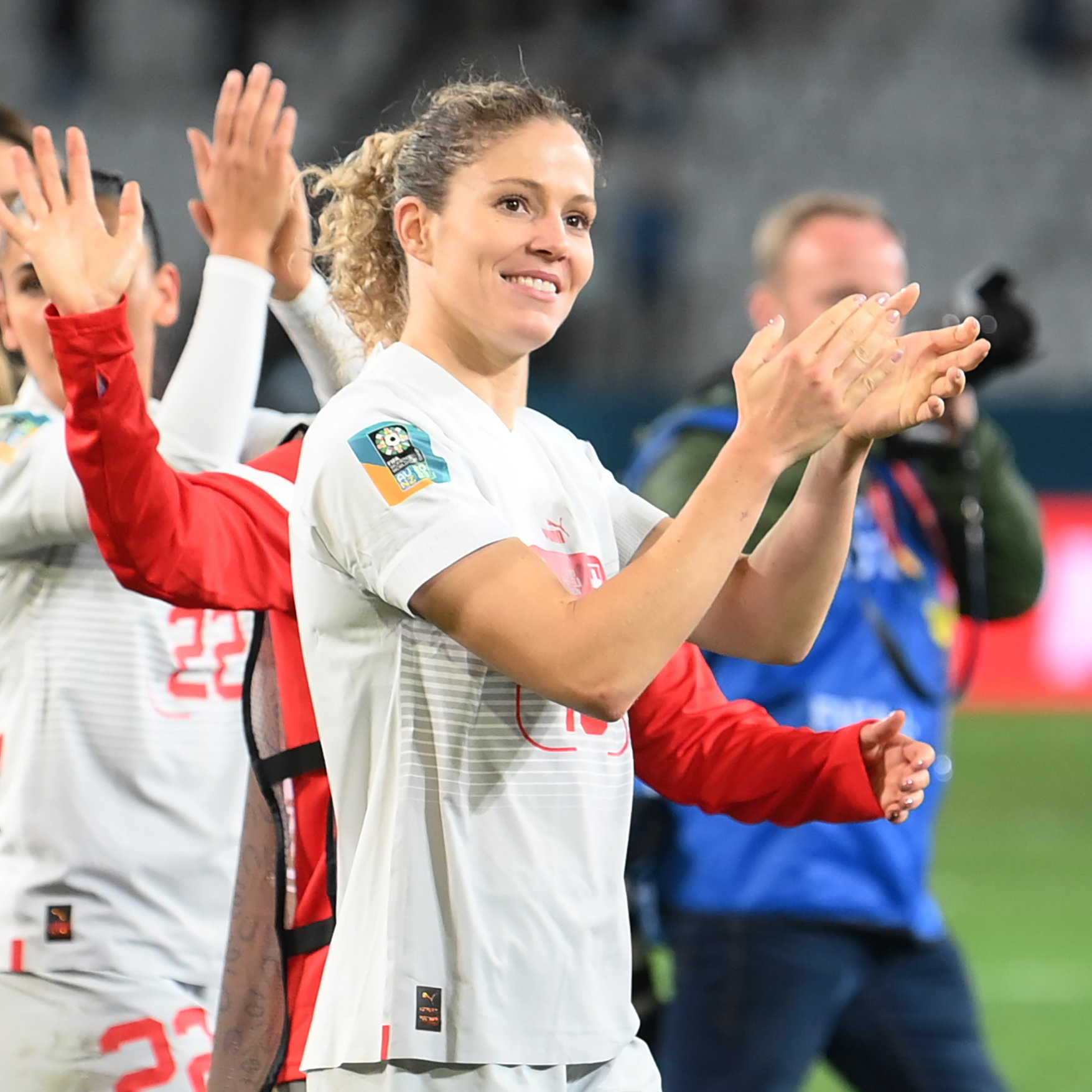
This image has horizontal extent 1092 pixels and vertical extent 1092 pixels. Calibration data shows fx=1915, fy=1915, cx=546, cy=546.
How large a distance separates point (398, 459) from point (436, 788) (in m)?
0.37

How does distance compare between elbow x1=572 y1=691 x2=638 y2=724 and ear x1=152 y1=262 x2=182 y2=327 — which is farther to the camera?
ear x1=152 y1=262 x2=182 y2=327

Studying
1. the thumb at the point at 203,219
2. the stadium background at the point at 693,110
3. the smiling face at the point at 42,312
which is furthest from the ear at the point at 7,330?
the stadium background at the point at 693,110

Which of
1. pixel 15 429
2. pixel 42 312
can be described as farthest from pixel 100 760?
pixel 42 312

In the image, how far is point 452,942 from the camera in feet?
7.01

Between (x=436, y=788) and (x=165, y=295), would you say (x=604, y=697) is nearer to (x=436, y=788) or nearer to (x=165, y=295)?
(x=436, y=788)

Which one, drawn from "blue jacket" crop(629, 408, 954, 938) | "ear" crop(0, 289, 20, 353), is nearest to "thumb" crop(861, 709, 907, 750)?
"blue jacket" crop(629, 408, 954, 938)

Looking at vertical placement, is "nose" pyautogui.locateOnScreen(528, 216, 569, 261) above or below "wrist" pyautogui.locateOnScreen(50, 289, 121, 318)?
above

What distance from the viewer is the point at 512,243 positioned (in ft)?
7.45

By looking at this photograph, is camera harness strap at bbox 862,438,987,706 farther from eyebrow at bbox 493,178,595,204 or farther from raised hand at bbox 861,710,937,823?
eyebrow at bbox 493,178,595,204

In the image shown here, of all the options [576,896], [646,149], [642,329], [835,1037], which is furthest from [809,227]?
[646,149]

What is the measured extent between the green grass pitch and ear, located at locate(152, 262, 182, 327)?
381cm

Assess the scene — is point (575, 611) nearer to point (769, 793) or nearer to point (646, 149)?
point (769, 793)

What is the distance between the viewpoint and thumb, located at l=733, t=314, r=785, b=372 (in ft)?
6.83

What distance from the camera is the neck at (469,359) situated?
2340 millimetres
